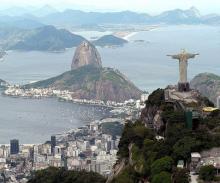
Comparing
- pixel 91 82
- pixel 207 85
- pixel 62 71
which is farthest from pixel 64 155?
pixel 62 71

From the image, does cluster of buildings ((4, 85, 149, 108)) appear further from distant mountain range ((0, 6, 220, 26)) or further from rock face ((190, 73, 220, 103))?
distant mountain range ((0, 6, 220, 26))

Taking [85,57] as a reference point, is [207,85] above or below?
below

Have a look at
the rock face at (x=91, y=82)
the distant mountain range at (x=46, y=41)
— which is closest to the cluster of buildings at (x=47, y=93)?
the rock face at (x=91, y=82)

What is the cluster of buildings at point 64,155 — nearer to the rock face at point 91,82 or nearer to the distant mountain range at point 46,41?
the rock face at point 91,82

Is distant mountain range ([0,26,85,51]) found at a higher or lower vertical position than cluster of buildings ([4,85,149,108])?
higher

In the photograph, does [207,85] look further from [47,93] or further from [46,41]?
[46,41]

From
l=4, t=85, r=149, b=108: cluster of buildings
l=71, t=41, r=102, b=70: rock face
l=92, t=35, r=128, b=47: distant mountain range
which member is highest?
l=92, t=35, r=128, b=47: distant mountain range

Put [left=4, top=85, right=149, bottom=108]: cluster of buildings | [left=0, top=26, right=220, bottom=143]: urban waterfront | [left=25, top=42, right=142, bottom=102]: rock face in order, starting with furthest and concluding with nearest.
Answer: [left=25, top=42, right=142, bottom=102]: rock face
[left=4, top=85, right=149, bottom=108]: cluster of buildings
[left=0, top=26, right=220, bottom=143]: urban waterfront

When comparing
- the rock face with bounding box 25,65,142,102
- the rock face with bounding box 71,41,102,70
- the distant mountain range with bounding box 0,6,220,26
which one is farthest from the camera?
the distant mountain range with bounding box 0,6,220,26

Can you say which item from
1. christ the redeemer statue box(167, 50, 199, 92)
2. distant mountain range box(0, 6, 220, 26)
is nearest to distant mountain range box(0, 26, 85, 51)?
distant mountain range box(0, 6, 220, 26)
